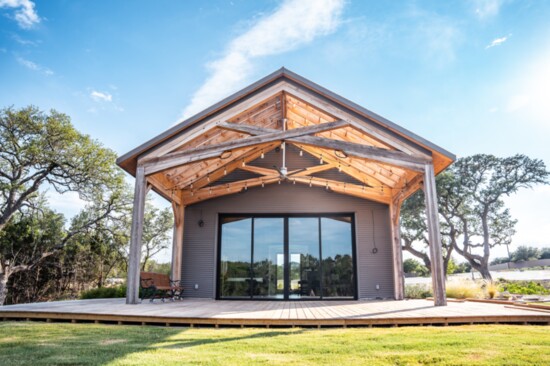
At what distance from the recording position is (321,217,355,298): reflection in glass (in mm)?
9828

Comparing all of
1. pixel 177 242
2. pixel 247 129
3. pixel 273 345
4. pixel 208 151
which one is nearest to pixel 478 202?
pixel 177 242

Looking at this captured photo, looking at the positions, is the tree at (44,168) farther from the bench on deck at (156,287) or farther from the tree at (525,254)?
the tree at (525,254)

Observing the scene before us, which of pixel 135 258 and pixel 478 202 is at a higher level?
pixel 478 202

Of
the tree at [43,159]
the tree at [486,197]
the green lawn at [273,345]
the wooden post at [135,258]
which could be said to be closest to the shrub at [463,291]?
the green lawn at [273,345]

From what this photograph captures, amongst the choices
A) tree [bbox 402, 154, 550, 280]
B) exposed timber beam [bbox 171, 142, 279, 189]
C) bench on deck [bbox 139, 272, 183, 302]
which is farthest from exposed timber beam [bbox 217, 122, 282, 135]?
tree [bbox 402, 154, 550, 280]

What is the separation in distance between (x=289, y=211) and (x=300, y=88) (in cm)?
376

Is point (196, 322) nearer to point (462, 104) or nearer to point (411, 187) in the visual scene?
point (411, 187)

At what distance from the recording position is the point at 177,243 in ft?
32.5

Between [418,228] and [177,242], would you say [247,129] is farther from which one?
[418,228]

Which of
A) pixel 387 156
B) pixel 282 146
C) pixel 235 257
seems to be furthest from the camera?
pixel 235 257

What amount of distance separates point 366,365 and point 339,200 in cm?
746

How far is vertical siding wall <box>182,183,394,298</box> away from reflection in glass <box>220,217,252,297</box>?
265 mm

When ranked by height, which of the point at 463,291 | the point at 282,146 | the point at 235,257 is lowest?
the point at 463,291

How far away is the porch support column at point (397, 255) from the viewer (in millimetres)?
9320
